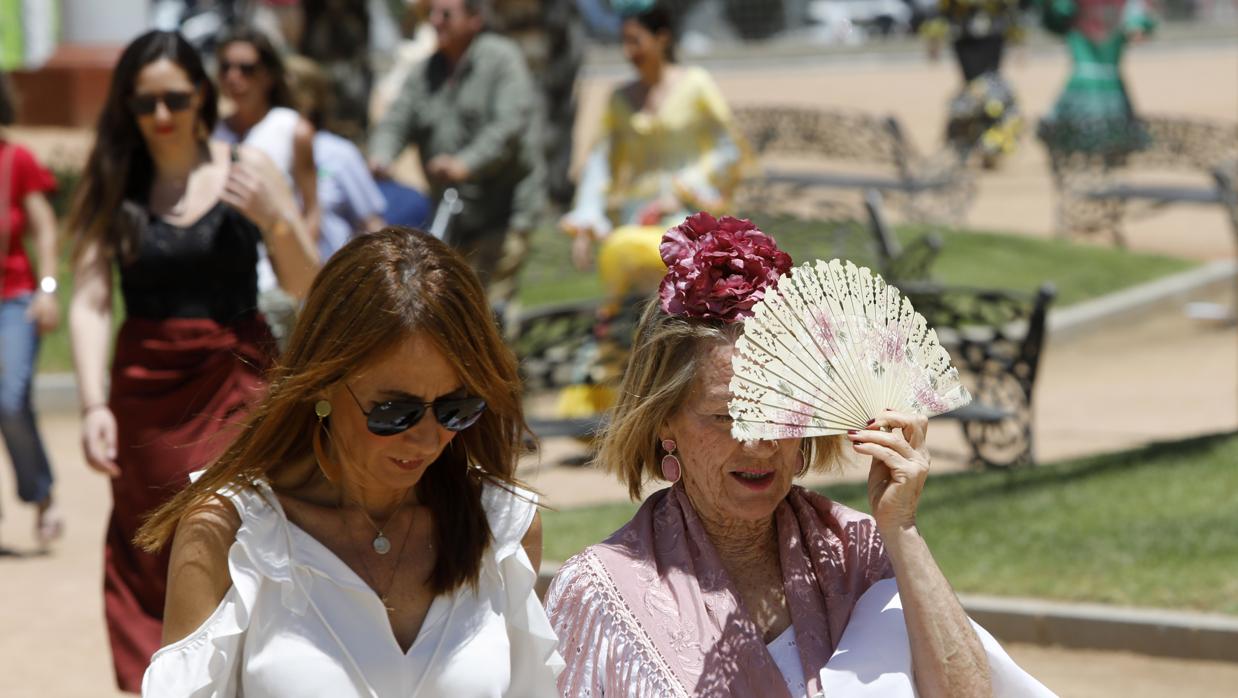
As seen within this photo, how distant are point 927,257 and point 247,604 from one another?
7.50 meters

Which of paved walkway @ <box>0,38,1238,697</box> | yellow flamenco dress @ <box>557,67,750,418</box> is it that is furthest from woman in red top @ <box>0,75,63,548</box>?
yellow flamenco dress @ <box>557,67,750,418</box>

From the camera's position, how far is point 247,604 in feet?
9.34

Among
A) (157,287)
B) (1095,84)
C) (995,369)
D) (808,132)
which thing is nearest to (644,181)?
(995,369)

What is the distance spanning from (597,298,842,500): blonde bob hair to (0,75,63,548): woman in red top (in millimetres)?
4761

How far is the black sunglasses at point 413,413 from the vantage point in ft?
9.59

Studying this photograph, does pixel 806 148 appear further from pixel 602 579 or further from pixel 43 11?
pixel 602 579

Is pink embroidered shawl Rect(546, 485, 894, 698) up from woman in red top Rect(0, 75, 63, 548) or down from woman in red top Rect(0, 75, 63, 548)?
up

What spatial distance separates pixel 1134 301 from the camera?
42.9 feet

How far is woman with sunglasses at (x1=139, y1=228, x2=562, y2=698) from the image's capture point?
9.45 ft

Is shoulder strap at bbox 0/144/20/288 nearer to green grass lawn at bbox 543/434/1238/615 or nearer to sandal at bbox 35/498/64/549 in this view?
→ sandal at bbox 35/498/64/549

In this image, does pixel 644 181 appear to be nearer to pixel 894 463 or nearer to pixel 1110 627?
pixel 1110 627

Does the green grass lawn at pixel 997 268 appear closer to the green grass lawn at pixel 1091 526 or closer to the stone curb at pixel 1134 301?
the stone curb at pixel 1134 301

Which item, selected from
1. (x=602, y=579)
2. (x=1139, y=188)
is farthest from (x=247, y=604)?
(x=1139, y=188)

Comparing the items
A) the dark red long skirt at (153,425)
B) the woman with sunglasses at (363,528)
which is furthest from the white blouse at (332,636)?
the dark red long skirt at (153,425)
